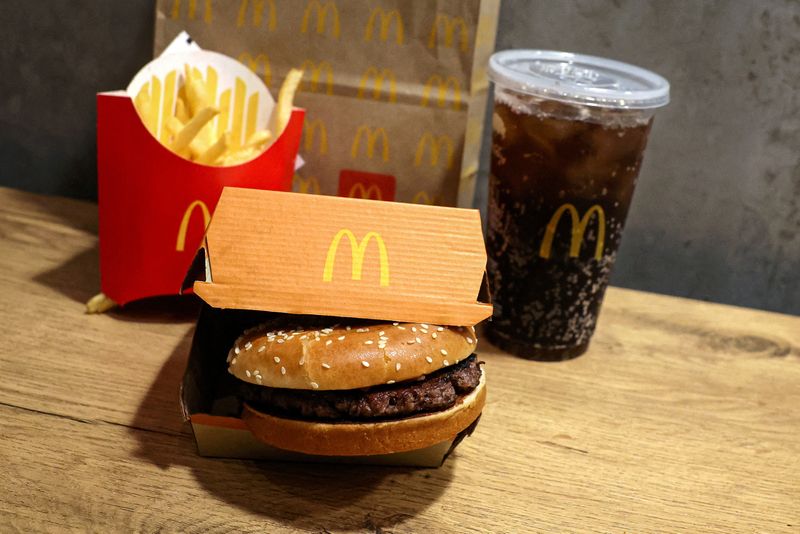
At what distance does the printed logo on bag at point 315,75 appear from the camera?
167 cm

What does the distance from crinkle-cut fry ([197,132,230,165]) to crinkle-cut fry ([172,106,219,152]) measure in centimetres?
4

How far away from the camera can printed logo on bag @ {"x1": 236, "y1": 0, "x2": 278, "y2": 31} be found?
5.41 ft

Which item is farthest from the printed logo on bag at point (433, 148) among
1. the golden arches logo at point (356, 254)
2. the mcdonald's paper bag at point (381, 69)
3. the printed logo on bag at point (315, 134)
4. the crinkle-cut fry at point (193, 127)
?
the golden arches logo at point (356, 254)

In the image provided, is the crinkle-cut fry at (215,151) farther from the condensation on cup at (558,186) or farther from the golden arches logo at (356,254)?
the condensation on cup at (558,186)

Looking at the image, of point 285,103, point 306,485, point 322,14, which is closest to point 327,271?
point 306,485

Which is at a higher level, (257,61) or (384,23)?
(384,23)

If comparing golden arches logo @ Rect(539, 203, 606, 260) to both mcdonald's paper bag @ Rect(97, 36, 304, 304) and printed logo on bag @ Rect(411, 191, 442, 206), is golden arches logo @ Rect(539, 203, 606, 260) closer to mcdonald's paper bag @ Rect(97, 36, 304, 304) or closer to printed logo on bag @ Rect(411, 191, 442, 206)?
printed logo on bag @ Rect(411, 191, 442, 206)

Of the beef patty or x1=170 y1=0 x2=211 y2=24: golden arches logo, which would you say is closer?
the beef patty

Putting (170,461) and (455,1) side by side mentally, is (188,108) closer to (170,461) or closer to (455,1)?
(455,1)

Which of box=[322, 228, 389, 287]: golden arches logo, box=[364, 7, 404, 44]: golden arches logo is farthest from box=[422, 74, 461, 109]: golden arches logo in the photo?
box=[322, 228, 389, 287]: golden arches logo

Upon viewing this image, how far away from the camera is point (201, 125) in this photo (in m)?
1.35

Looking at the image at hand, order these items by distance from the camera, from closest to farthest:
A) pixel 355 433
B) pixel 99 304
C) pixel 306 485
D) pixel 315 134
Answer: pixel 355 433, pixel 306 485, pixel 99 304, pixel 315 134

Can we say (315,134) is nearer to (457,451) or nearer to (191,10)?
(191,10)

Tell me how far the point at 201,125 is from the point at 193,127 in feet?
0.05
